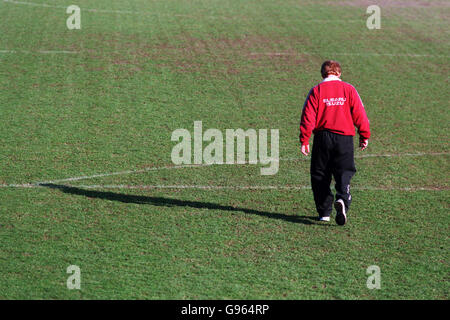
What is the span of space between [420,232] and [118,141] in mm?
5380

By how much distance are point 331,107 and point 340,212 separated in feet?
4.16

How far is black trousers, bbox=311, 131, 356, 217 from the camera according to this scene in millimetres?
7613

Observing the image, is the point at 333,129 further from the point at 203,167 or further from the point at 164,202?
the point at 203,167

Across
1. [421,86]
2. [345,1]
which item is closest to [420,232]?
[421,86]

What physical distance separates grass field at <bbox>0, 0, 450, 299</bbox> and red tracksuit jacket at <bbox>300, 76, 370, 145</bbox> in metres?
1.24

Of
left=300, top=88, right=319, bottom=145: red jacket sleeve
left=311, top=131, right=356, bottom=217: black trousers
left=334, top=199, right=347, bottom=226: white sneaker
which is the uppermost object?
left=300, top=88, right=319, bottom=145: red jacket sleeve

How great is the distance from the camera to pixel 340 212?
7.68 metres

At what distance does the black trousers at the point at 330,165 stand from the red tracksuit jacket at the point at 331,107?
0.12 metres

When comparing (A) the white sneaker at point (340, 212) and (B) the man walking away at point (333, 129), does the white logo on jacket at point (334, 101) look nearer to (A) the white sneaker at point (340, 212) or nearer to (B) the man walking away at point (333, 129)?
(B) the man walking away at point (333, 129)

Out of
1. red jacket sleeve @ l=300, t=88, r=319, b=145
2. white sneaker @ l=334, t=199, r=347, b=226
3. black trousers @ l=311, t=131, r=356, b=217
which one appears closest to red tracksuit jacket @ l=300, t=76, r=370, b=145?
red jacket sleeve @ l=300, t=88, r=319, b=145

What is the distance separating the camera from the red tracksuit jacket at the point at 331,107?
754cm

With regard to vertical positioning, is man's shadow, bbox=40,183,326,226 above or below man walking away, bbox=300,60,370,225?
below

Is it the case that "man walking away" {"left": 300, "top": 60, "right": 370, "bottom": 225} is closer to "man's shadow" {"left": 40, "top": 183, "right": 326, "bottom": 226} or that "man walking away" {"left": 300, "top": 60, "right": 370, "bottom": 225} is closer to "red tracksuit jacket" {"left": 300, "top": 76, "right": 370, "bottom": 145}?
"red tracksuit jacket" {"left": 300, "top": 76, "right": 370, "bottom": 145}

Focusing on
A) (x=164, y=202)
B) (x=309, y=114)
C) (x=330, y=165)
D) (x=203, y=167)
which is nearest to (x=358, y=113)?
(x=309, y=114)
